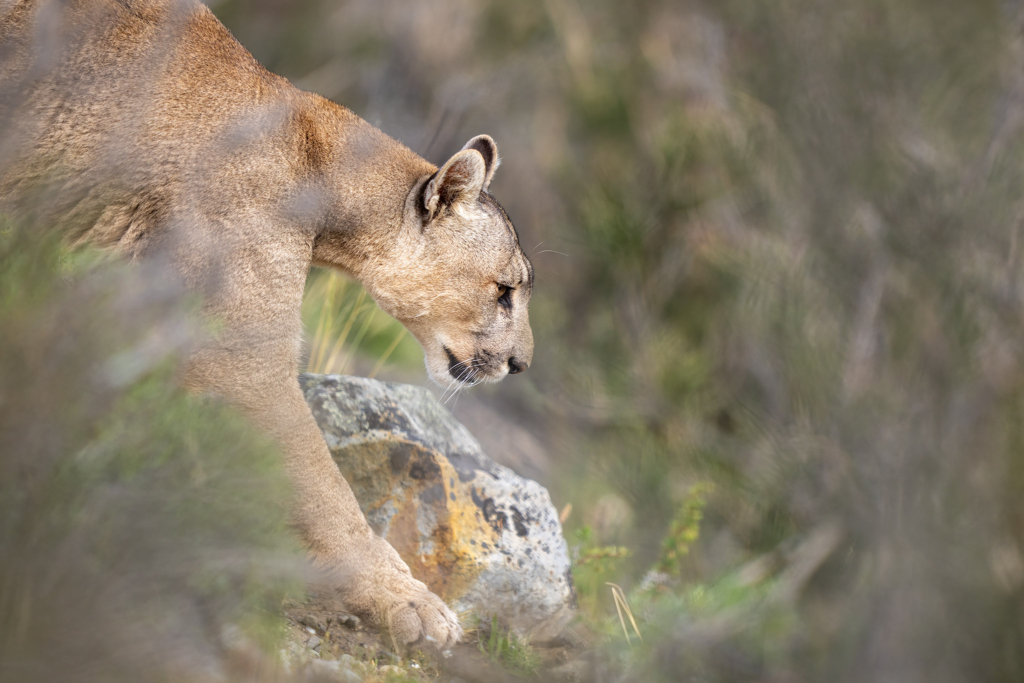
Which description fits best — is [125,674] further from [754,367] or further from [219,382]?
[754,367]

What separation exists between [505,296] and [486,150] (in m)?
0.87

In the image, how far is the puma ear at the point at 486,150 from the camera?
17.4 feet

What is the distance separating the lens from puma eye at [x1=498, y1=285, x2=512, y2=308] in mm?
5320

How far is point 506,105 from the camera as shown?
1844cm

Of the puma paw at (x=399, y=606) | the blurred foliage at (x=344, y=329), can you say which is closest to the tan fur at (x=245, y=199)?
the puma paw at (x=399, y=606)

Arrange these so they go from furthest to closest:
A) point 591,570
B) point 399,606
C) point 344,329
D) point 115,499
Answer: point 344,329
point 591,570
point 399,606
point 115,499

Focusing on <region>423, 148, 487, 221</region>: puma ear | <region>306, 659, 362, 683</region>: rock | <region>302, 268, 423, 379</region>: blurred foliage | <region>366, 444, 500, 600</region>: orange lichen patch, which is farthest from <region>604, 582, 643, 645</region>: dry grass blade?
<region>302, 268, 423, 379</region>: blurred foliage

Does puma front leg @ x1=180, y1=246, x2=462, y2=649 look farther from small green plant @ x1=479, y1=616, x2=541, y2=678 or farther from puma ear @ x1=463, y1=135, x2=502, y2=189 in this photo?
puma ear @ x1=463, y1=135, x2=502, y2=189

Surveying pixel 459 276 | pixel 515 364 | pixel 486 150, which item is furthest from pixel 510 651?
pixel 486 150

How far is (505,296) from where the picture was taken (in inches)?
211

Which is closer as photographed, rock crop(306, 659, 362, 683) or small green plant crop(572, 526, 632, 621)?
rock crop(306, 659, 362, 683)

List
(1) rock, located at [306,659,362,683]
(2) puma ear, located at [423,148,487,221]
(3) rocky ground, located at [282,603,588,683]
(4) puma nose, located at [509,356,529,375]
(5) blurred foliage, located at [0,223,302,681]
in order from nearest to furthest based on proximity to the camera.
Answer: (5) blurred foliage, located at [0,223,302,681]
(1) rock, located at [306,659,362,683]
(3) rocky ground, located at [282,603,588,683]
(2) puma ear, located at [423,148,487,221]
(4) puma nose, located at [509,356,529,375]

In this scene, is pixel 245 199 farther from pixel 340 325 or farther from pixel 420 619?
pixel 340 325

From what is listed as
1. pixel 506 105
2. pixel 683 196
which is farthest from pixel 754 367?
pixel 506 105
